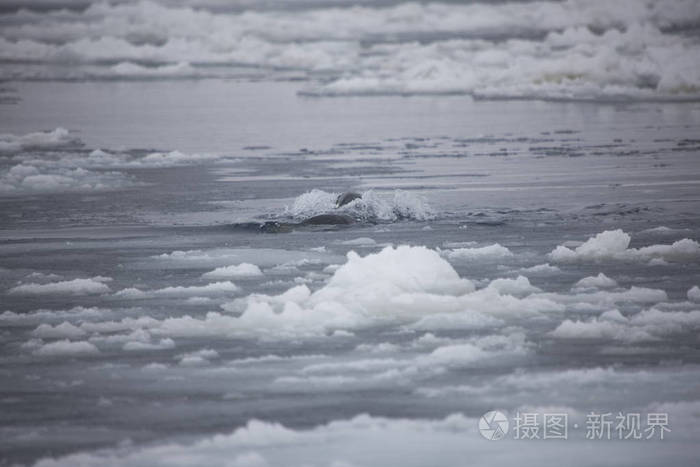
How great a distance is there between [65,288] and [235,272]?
2.06 metres

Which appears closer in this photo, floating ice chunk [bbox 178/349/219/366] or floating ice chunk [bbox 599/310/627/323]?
floating ice chunk [bbox 178/349/219/366]

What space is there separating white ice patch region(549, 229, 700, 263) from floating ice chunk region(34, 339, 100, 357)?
6676 mm

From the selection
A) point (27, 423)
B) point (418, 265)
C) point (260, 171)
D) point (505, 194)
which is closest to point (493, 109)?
point (260, 171)

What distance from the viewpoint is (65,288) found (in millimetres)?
14984

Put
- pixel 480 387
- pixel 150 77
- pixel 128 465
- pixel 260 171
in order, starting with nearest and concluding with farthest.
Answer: pixel 128 465 < pixel 480 387 < pixel 260 171 < pixel 150 77

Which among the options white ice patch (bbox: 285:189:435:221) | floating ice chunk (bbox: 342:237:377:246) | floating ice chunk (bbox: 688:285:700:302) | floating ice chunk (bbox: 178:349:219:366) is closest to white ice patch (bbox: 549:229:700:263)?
floating ice chunk (bbox: 688:285:700:302)

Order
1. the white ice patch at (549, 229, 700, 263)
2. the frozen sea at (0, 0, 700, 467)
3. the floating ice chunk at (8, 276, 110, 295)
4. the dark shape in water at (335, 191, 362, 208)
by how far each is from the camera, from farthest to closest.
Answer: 1. the dark shape in water at (335, 191, 362, 208)
2. the white ice patch at (549, 229, 700, 263)
3. the floating ice chunk at (8, 276, 110, 295)
4. the frozen sea at (0, 0, 700, 467)

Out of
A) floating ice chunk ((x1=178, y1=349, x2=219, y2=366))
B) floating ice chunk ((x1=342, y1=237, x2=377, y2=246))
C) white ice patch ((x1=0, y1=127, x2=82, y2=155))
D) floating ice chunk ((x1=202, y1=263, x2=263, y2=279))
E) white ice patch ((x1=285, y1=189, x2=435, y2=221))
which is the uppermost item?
white ice patch ((x1=0, y1=127, x2=82, y2=155))

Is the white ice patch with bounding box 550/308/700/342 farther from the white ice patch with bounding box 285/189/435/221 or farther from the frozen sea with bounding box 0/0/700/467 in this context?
the white ice patch with bounding box 285/189/435/221

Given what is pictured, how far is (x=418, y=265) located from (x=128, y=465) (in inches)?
225

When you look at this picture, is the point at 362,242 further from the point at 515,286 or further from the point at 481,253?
the point at 515,286

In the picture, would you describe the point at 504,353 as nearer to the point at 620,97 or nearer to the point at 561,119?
the point at 561,119

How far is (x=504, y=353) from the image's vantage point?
1154 cm

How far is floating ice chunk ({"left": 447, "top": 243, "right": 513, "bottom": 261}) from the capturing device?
1648 cm
